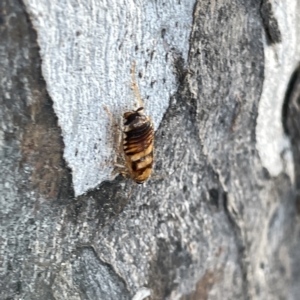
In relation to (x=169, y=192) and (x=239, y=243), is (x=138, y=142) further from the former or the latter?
(x=239, y=243)

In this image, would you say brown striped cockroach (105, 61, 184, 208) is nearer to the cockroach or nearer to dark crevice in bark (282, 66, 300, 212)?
the cockroach

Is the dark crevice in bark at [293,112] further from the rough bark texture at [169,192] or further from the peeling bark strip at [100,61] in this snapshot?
the peeling bark strip at [100,61]

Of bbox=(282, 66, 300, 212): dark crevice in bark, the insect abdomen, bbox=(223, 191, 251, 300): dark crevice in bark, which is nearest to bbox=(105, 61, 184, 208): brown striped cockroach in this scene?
the insect abdomen

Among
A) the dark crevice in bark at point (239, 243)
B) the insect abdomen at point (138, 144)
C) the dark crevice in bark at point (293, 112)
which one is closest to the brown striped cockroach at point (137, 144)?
the insect abdomen at point (138, 144)

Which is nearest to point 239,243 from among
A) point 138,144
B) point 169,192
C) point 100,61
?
point 169,192

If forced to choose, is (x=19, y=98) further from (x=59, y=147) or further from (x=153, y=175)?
(x=153, y=175)

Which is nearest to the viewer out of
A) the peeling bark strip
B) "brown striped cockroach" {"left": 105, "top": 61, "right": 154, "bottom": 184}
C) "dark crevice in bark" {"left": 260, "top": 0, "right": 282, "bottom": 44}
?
the peeling bark strip

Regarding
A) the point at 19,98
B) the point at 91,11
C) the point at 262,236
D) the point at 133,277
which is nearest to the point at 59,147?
the point at 19,98
